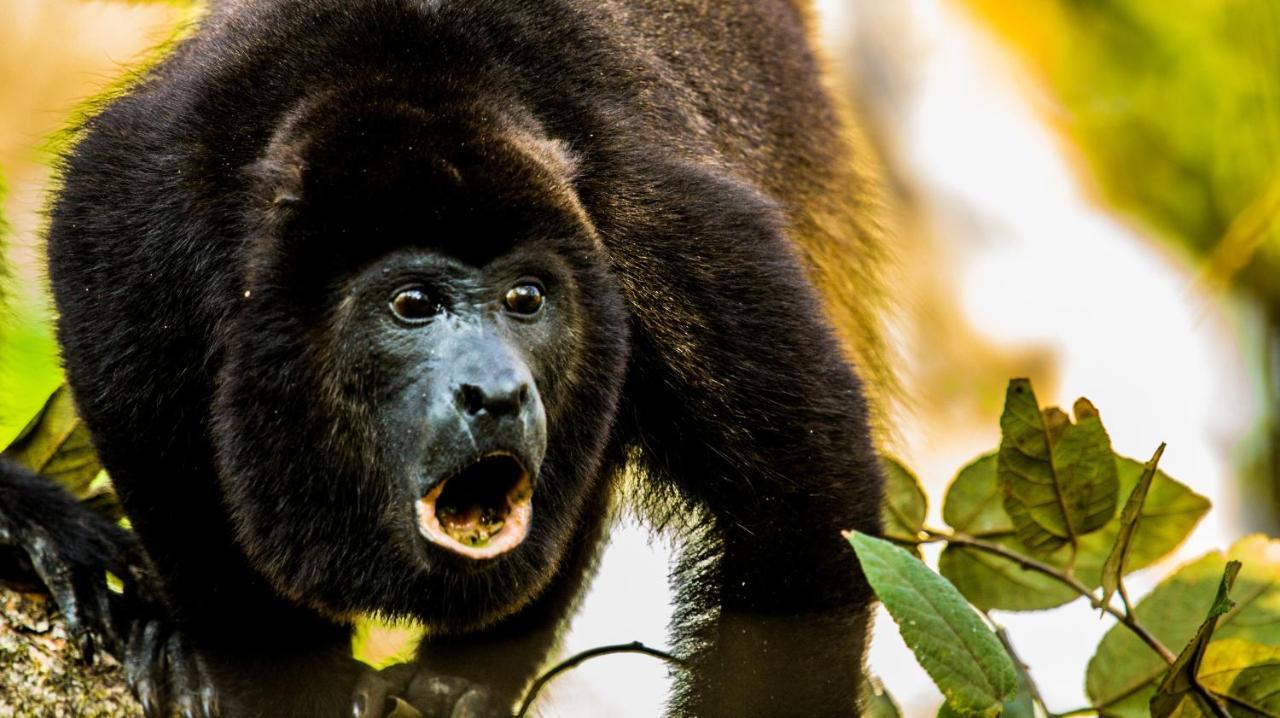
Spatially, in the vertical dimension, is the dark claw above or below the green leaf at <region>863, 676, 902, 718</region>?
below

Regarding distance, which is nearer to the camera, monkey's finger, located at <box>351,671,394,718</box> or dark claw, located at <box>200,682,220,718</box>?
dark claw, located at <box>200,682,220,718</box>

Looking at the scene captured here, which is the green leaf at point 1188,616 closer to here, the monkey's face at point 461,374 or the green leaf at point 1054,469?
the green leaf at point 1054,469

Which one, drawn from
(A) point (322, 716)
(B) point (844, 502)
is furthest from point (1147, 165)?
(A) point (322, 716)

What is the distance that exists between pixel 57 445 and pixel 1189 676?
2695 mm

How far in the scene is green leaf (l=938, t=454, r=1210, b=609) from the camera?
2.99m

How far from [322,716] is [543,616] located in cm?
86

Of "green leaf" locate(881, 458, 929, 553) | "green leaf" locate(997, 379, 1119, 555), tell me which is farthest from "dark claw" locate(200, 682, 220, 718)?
"green leaf" locate(997, 379, 1119, 555)

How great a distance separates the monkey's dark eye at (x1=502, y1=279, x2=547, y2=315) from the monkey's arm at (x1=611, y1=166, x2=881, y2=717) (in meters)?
0.29

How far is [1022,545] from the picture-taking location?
2967mm

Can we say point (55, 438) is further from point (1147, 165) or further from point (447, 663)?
point (1147, 165)

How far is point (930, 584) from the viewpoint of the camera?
2.22 m

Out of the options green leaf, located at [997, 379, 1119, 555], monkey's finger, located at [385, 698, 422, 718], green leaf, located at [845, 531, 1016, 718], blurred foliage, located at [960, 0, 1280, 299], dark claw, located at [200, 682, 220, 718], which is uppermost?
blurred foliage, located at [960, 0, 1280, 299]

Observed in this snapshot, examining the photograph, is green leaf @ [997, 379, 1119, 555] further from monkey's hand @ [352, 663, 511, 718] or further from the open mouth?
monkey's hand @ [352, 663, 511, 718]

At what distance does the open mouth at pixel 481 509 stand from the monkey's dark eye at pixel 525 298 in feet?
1.11
